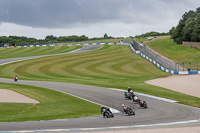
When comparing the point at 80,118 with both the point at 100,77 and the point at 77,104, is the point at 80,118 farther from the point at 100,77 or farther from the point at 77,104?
the point at 100,77

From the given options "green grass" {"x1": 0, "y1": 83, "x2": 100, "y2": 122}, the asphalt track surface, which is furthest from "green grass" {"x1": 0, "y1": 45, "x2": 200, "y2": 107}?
the asphalt track surface

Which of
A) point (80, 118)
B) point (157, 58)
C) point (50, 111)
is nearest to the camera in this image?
point (80, 118)

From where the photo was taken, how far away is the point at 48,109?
21297mm

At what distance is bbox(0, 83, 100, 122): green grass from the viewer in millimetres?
18734

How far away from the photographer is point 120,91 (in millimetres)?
31484

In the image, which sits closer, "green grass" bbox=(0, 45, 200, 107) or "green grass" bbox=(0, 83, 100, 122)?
"green grass" bbox=(0, 83, 100, 122)

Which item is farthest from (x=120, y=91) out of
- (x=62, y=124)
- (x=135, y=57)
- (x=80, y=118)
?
(x=135, y=57)

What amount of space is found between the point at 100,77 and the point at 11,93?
2066 cm

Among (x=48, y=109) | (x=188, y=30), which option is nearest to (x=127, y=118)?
(x=48, y=109)

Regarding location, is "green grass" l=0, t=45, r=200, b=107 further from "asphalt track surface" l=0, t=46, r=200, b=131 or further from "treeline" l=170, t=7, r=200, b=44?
"treeline" l=170, t=7, r=200, b=44

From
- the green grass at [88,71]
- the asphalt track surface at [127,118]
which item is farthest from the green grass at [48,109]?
the green grass at [88,71]

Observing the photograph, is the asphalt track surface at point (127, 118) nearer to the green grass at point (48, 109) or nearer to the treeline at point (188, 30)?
the green grass at point (48, 109)

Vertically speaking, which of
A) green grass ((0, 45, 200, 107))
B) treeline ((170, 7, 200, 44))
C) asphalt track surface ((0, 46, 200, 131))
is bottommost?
green grass ((0, 45, 200, 107))

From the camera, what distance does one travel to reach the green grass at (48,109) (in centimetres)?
1873
